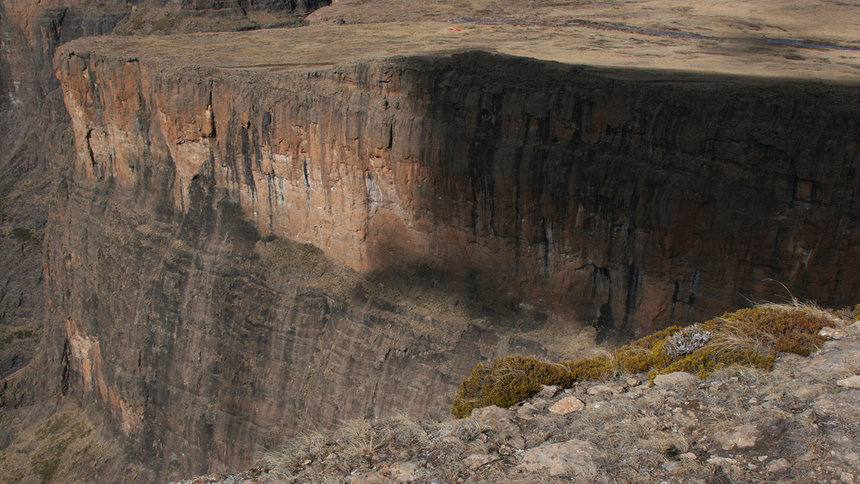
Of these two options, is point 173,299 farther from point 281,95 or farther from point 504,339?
point 504,339

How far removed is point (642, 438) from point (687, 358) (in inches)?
56.9

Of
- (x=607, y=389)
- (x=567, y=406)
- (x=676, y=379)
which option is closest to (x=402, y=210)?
(x=607, y=389)

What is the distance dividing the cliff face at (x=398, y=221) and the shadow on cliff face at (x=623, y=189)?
0.04m

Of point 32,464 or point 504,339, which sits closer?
point 504,339

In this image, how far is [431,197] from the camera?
48.8 ft

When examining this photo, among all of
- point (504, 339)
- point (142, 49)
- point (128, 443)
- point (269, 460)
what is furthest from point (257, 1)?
point (269, 460)

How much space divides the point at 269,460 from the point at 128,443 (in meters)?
15.8

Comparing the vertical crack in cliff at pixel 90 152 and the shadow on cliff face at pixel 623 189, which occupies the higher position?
the shadow on cliff face at pixel 623 189

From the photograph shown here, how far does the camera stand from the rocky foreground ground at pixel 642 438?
5211 millimetres

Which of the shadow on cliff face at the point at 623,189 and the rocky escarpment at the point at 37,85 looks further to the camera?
the rocky escarpment at the point at 37,85

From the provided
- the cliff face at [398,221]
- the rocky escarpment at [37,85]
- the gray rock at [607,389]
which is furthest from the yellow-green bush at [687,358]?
the rocky escarpment at [37,85]

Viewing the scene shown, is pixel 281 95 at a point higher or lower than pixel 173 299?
higher

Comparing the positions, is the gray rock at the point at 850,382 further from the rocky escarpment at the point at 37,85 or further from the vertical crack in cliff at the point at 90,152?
the rocky escarpment at the point at 37,85

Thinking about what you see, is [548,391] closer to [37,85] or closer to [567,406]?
[567,406]
